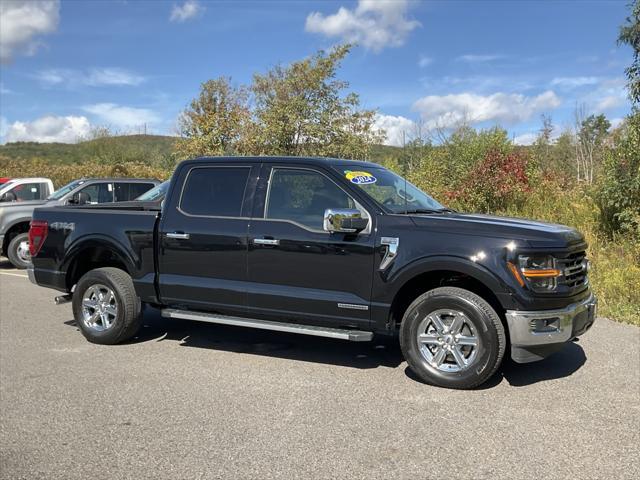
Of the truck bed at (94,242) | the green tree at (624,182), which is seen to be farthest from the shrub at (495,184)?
the truck bed at (94,242)

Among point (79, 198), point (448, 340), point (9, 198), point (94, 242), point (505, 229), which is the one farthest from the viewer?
point (9, 198)

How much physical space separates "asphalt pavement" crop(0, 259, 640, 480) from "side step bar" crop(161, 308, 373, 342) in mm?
376

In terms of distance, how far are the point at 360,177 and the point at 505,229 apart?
1481 mm

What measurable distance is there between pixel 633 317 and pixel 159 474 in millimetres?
6315

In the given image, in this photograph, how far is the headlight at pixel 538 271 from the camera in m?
4.69

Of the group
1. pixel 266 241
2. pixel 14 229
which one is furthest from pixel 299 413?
pixel 14 229

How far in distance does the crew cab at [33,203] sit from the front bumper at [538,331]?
32.9 ft

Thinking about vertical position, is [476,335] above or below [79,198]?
below

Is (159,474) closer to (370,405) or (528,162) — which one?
(370,405)

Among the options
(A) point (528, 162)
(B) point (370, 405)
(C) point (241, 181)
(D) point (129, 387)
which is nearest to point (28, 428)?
(D) point (129, 387)

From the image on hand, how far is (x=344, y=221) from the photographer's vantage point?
5062mm

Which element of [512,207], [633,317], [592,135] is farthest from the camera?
[592,135]

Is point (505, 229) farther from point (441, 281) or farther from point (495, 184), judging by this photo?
point (495, 184)

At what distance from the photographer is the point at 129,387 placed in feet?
16.3
